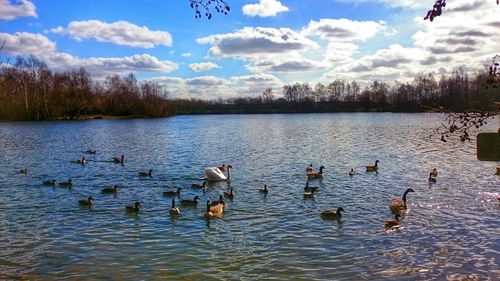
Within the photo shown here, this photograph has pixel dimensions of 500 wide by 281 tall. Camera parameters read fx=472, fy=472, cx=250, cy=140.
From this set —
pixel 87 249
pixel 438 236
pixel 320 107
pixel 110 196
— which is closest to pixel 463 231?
pixel 438 236

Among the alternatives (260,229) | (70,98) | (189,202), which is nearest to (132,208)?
(189,202)

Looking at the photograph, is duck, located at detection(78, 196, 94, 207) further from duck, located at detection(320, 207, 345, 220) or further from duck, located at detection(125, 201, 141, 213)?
duck, located at detection(320, 207, 345, 220)

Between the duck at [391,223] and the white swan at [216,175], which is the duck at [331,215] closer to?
the duck at [391,223]

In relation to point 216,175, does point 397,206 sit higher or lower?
lower

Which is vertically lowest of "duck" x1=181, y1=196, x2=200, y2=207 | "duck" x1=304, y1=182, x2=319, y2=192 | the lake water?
the lake water

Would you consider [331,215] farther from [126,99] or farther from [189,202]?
[126,99]

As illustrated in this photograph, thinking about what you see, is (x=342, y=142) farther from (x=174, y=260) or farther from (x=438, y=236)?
(x=174, y=260)

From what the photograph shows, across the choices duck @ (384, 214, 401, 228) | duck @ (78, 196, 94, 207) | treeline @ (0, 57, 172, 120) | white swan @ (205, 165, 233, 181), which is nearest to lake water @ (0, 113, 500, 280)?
duck @ (78, 196, 94, 207)

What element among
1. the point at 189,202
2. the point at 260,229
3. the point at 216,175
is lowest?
the point at 260,229

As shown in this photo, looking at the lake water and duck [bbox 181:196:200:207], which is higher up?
duck [bbox 181:196:200:207]

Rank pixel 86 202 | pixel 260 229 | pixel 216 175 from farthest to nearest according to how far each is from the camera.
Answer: pixel 216 175 → pixel 86 202 → pixel 260 229

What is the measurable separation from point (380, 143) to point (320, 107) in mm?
123012

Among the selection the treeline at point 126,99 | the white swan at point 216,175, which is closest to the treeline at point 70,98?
the treeline at point 126,99

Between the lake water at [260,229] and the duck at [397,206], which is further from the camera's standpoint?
the duck at [397,206]
